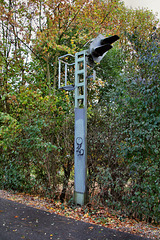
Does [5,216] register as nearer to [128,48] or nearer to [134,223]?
[134,223]

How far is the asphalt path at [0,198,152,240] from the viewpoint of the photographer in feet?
12.0

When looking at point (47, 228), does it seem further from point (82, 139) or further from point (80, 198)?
point (82, 139)

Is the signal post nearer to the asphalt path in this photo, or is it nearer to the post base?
the post base

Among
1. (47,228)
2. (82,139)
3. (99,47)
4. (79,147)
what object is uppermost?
(99,47)

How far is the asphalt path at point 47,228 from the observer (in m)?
3.65

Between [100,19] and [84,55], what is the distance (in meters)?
6.64

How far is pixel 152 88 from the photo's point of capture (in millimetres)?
4062

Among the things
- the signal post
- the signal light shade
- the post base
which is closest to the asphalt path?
the post base

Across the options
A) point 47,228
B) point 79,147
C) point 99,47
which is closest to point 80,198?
point 79,147

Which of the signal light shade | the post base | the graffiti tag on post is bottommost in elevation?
the post base

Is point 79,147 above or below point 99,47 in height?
below

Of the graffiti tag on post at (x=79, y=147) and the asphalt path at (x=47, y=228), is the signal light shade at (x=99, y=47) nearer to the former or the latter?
the graffiti tag on post at (x=79, y=147)

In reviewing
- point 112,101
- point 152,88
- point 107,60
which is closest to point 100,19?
point 107,60

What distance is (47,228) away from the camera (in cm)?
400
